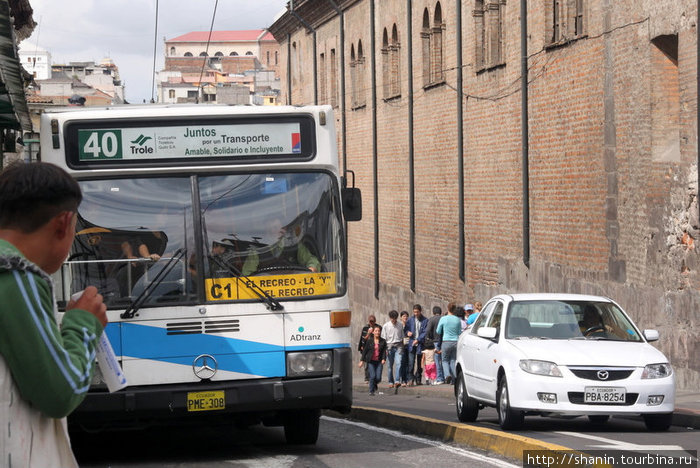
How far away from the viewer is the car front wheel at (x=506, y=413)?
39.1ft

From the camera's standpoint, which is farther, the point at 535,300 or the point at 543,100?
the point at 543,100

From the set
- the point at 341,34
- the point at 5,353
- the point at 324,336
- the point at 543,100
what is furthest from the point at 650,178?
the point at 341,34

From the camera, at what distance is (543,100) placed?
2400 cm

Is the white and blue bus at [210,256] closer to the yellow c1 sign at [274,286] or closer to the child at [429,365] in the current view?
the yellow c1 sign at [274,286]

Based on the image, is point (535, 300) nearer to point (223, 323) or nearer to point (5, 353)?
point (223, 323)

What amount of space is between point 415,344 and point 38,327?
839 inches

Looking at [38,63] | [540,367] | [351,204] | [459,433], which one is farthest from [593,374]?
[38,63]

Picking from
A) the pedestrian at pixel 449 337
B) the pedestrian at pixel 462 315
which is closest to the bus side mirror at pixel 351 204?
the pedestrian at pixel 449 337

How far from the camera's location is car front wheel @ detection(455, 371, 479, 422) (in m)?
13.6

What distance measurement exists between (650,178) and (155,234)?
11735 millimetres

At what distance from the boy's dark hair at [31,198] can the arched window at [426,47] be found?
29.2 metres

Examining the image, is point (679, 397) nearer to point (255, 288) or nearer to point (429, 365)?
point (429, 365)

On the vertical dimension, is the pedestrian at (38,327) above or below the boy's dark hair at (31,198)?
below

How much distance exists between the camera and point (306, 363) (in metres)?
9.77
